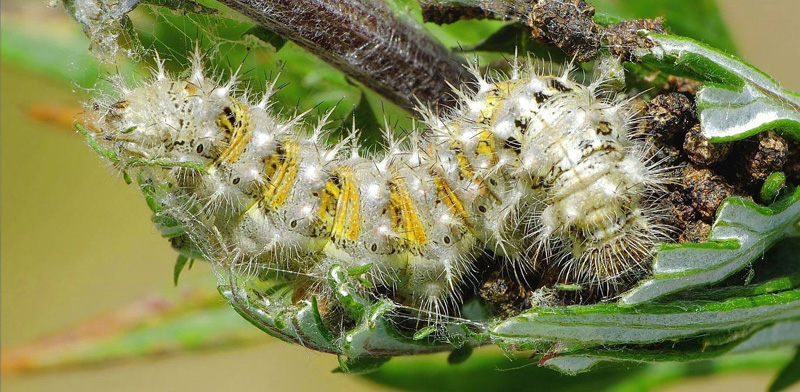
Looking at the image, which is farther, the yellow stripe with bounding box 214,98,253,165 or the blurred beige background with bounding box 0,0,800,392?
the blurred beige background with bounding box 0,0,800,392

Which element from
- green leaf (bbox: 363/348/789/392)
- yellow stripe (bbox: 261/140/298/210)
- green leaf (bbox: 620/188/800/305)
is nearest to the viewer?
green leaf (bbox: 620/188/800/305)

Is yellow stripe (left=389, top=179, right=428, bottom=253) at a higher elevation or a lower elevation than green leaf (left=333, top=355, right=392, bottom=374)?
higher

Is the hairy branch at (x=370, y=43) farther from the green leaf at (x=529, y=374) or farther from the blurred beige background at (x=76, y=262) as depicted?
the blurred beige background at (x=76, y=262)

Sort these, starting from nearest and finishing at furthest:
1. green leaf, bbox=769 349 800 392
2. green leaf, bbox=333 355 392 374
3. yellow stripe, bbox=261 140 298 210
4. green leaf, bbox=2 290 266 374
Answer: green leaf, bbox=333 355 392 374 → yellow stripe, bbox=261 140 298 210 → green leaf, bbox=769 349 800 392 → green leaf, bbox=2 290 266 374

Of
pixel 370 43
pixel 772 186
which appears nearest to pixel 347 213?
pixel 370 43

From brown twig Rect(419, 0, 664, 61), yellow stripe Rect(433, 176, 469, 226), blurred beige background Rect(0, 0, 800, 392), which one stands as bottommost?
blurred beige background Rect(0, 0, 800, 392)

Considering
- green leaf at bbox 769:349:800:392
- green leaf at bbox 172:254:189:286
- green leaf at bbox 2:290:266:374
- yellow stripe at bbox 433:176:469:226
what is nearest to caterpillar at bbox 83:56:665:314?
yellow stripe at bbox 433:176:469:226

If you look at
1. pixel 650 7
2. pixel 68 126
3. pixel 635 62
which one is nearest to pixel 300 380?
pixel 68 126

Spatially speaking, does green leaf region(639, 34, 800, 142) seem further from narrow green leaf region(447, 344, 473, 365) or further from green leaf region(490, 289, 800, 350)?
narrow green leaf region(447, 344, 473, 365)
